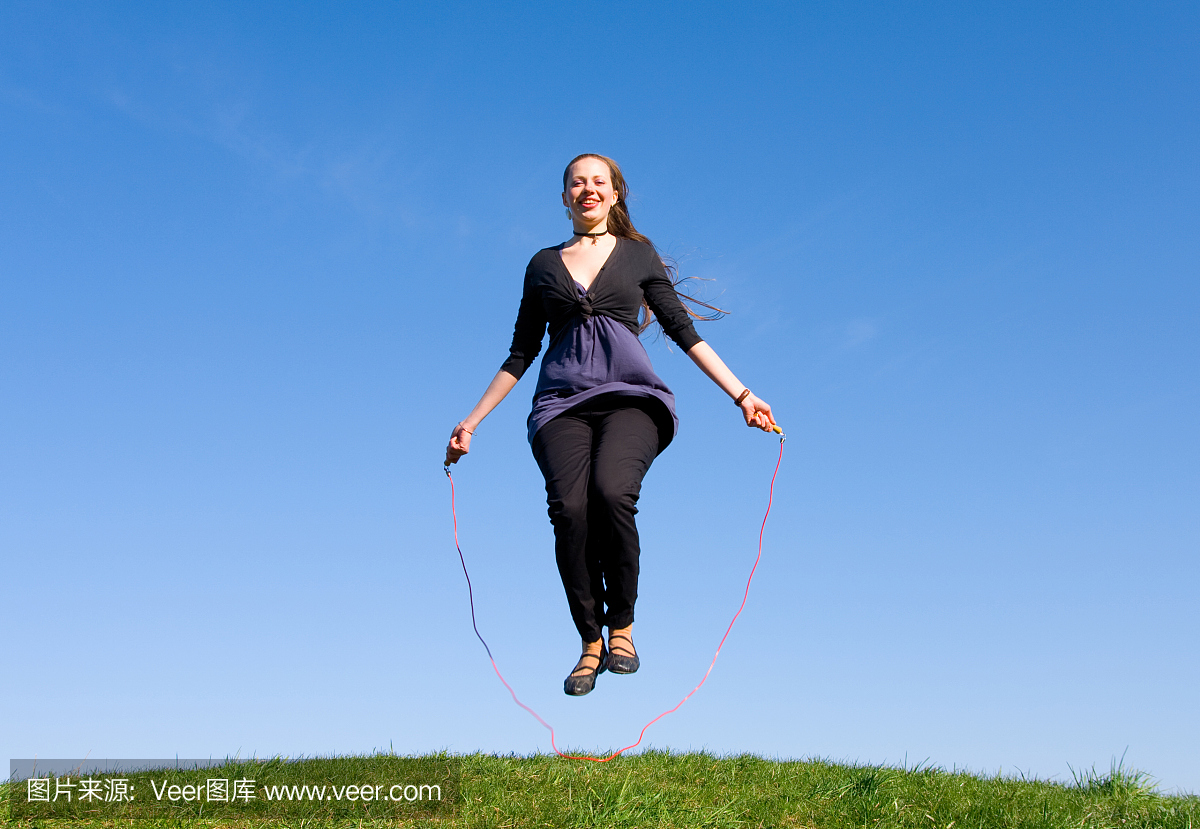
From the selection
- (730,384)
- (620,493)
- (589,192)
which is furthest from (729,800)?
(589,192)

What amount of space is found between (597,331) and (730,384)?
2.95 ft

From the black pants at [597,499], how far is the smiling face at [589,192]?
1318mm

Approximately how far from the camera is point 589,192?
6.90m

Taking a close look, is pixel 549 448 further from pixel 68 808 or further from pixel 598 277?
pixel 68 808

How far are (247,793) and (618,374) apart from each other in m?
3.44

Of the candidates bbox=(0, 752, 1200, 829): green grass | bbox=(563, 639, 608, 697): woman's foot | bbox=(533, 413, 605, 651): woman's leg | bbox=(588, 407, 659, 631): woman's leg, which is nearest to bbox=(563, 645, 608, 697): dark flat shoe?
bbox=(563, 639, 608, 697): woman's foot

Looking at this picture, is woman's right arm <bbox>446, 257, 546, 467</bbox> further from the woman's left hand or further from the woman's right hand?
the woman's left hand

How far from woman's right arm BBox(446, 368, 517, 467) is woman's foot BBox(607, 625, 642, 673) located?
1.54 m

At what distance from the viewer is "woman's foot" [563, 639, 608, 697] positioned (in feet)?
20.2

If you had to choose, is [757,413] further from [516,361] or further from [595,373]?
[516,361]

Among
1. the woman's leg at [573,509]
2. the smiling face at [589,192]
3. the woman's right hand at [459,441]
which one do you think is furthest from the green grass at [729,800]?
the smiling face at [589,192]

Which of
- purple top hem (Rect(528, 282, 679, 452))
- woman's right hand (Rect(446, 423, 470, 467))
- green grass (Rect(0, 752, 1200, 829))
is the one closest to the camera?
green grass (Rect(0, 752, 1200, 829))

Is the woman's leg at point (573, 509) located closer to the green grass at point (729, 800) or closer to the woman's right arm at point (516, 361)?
the woman's right arm at point (516, 361)

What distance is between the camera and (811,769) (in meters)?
7.35
